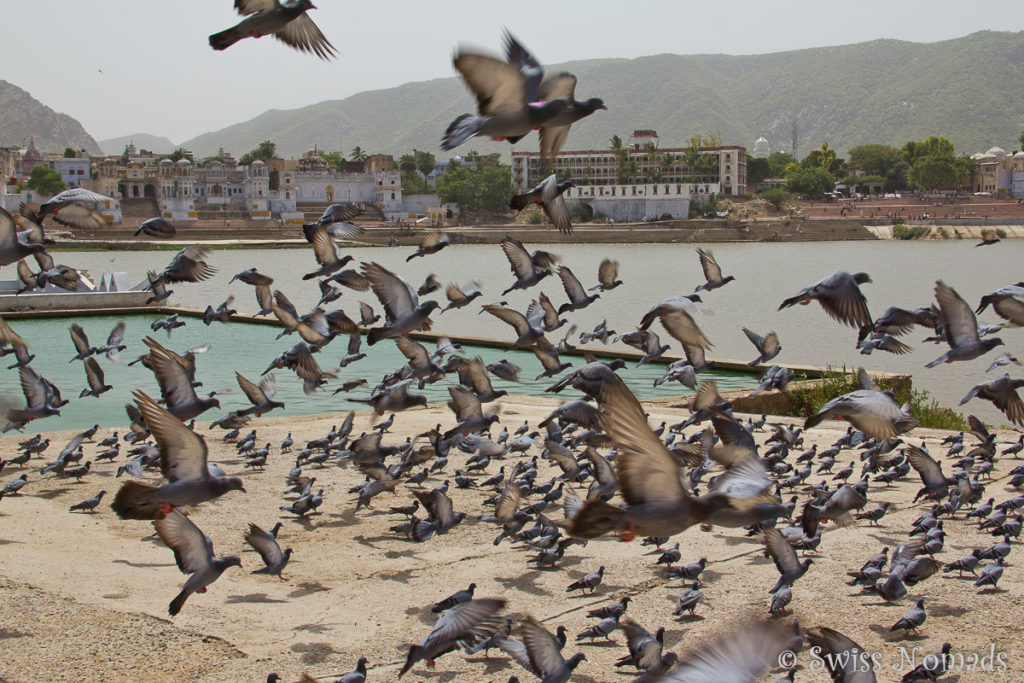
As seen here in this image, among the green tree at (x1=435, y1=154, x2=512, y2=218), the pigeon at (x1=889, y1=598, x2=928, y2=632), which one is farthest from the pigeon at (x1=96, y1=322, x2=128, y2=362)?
the green tree at (x1=435, y1=154, x2=512, y2=218)

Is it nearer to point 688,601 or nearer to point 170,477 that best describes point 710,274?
point 688,601

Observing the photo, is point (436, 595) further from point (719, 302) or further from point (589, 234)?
point (589, 234)

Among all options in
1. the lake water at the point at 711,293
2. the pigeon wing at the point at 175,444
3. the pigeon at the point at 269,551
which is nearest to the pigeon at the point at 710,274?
the lake water at the point at 711,293

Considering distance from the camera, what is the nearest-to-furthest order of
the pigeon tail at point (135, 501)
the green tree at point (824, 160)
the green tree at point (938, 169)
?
1. the pigeon tail at point (135, 501)
2. the green tree at point (938, 169)
3. the green tree at point (824, 160)

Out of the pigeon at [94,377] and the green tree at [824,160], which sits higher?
the green tree at [824,160]

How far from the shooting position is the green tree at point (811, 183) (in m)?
101

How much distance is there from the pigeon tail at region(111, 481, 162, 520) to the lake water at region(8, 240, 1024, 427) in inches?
135

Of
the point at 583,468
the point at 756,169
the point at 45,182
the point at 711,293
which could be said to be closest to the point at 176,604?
the point at 583,468

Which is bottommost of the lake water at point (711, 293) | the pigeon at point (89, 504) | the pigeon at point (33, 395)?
the lake water at point (711, 293)

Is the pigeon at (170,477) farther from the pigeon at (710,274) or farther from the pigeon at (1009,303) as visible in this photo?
the pigeon at (1009,303)

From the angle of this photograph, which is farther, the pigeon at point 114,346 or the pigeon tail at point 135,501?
the pigeon at point 114,346

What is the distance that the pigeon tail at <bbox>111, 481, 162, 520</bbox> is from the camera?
3840 mm

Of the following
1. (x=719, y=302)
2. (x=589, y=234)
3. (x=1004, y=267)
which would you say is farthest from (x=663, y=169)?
(x=719, y=302)

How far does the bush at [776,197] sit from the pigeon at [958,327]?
292 feet
